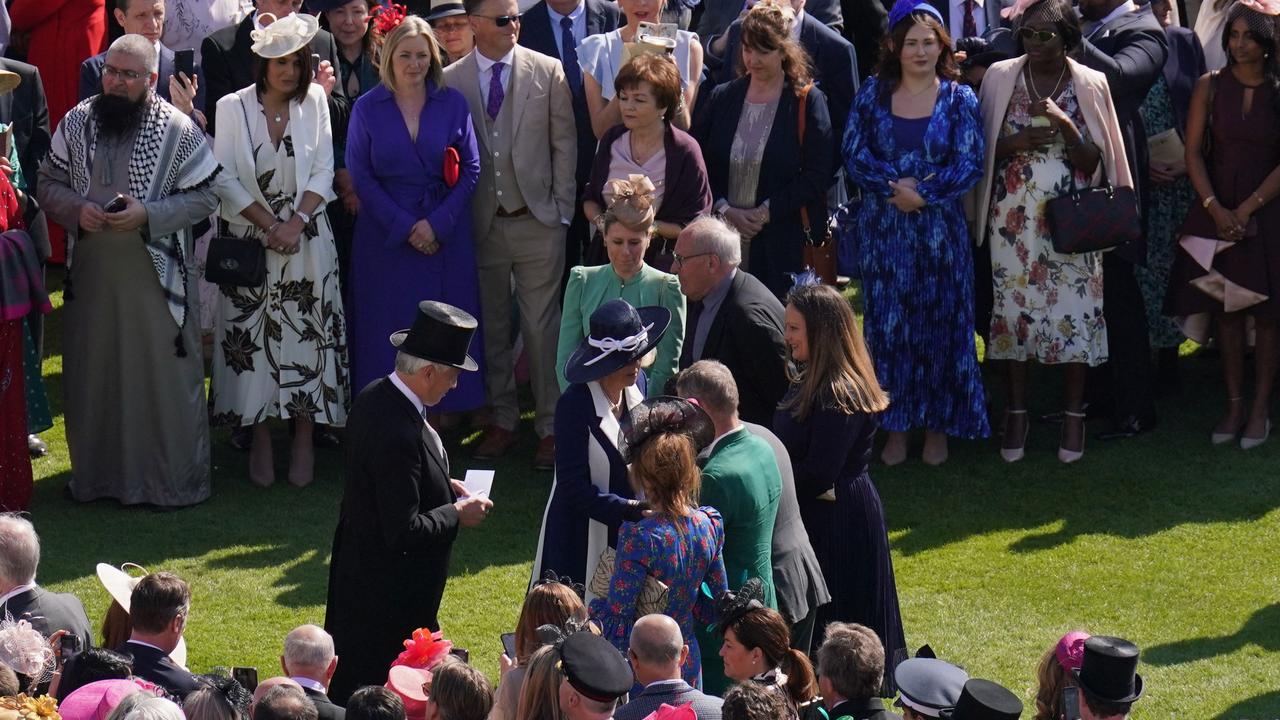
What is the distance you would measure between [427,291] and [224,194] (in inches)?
46.8

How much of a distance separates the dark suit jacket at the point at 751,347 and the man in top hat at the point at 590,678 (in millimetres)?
Answer: 2669

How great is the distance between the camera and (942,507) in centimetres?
951

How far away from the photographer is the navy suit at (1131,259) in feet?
33.3

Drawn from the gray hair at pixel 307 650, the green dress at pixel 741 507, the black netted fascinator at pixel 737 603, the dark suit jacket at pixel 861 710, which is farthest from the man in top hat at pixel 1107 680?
the gray hair at pixel 307 650

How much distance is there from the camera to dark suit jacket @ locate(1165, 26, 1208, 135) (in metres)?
10.6

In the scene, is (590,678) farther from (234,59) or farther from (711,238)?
(234,59)

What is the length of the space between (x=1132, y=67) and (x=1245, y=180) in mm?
877

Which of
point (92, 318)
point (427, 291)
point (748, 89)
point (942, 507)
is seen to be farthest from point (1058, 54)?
point (92, 318)

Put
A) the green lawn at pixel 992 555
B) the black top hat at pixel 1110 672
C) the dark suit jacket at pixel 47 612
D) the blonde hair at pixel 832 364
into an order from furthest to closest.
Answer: the green lawn at pixel 992 555
the blonde hair at pixel 832 364
the dark suit jacket at pixel 47 612
the black top hat at pixel 1110 672

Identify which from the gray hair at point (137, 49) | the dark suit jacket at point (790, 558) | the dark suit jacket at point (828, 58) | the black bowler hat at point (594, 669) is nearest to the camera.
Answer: the black bowler hat at point (594, 669)

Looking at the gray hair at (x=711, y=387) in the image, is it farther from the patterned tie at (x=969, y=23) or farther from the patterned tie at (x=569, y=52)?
the patterned tie at (x=969, y=23)

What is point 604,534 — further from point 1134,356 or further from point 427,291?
point 1134,356

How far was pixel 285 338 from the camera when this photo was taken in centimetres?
985

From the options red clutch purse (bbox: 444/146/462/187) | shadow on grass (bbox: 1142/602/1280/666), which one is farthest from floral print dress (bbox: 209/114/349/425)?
shadow on grass (bbox: 1142/602/1280/666)
